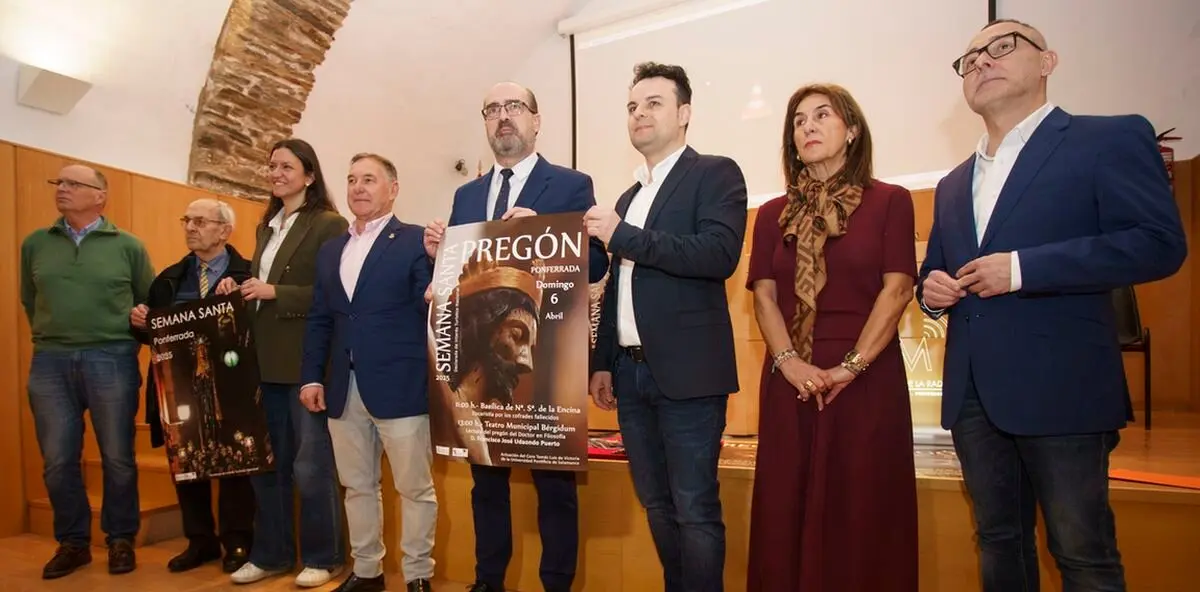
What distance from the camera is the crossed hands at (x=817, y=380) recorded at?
181 cm

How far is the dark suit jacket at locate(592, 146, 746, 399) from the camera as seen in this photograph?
1867 mm

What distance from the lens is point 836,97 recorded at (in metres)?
1.96

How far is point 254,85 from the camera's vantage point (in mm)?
5027

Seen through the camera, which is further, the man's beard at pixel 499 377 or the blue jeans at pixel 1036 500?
the man's beard at pixel 499 377

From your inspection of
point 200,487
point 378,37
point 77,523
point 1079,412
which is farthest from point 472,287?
point 378,37

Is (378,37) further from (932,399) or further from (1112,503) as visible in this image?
(1112,503)

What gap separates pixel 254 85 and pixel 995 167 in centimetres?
486

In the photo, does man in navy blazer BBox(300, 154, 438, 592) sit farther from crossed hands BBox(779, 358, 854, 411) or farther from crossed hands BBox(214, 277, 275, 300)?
crossed hands BBox(779, 358, 854, 411)

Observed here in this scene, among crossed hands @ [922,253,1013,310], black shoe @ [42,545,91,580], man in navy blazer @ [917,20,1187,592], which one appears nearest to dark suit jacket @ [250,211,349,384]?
black shoe @ [42,545,91,580]

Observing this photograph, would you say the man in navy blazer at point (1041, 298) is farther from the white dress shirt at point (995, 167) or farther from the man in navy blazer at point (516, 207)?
the man in navy blazer at point (516, 207)

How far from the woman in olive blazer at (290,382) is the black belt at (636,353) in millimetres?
1424

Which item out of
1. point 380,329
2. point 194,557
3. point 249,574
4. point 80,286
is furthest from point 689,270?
point 80,286

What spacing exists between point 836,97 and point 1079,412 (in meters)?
0.98

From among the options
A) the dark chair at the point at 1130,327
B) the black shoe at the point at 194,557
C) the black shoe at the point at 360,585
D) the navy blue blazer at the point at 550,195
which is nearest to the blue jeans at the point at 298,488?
the black shoe at the point at 360,585
